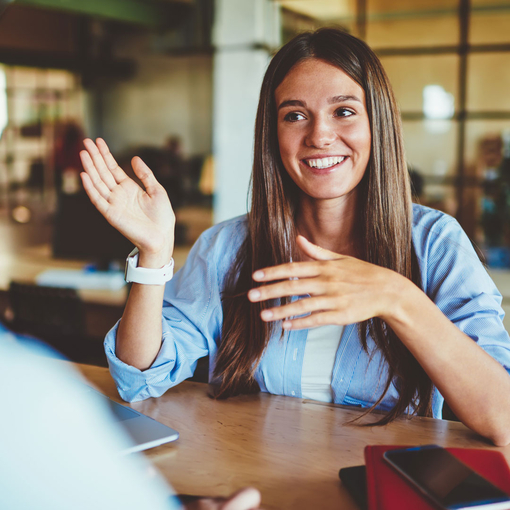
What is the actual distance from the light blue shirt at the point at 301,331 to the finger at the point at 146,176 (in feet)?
0.87

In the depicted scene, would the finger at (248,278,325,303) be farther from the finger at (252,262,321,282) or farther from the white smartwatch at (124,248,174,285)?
the white smartwatch at (124,248,174,285)

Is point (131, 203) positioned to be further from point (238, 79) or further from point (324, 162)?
point (238, 79)

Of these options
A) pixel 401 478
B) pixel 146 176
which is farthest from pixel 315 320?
pixel 146 176

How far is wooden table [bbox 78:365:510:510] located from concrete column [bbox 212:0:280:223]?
387cm

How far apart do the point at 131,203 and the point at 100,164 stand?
0.10 m

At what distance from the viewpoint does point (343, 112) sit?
4.13 feet

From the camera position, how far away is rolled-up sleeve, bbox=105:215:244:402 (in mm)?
1126

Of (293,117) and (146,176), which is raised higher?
(293,117)

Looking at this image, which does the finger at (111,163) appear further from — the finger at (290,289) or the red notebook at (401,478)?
the red notebook at (401,478)

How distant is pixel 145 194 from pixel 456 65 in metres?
5.13

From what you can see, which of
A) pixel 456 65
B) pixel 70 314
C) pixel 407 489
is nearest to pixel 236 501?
pixel 407 489

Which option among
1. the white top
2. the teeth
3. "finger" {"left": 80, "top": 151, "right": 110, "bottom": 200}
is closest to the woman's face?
the teeth

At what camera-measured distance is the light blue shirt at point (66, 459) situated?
30.2 inches

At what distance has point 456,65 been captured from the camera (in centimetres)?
546
